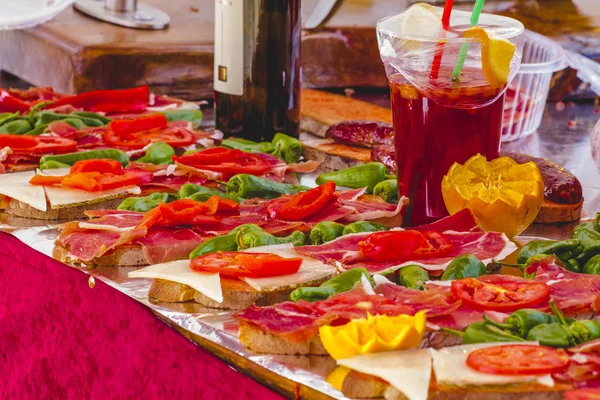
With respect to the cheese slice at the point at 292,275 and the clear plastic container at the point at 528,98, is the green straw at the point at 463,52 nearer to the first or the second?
the cheese slice at the point at 292,275

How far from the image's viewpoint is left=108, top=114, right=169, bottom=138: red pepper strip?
8.30 feet

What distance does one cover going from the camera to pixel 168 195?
2.01 metres

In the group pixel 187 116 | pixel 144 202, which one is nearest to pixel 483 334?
pixel 144 202

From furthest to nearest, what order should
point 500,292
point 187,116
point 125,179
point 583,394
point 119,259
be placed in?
point 187,116 → point 125,179 → point 119,259 → point 500,292 → point 583,394

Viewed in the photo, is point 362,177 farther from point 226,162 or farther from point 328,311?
point 328,311

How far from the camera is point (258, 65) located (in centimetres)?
252

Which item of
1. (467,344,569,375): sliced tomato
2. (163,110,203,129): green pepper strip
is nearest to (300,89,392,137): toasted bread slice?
(163,110,203,129): green pepper strip

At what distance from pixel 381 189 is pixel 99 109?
1.11m

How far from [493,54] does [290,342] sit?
0.75 metres

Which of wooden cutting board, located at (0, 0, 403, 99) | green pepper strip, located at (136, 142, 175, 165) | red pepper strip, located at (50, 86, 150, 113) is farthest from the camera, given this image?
wooden cutting board, located at (0, 0, 403, 99)

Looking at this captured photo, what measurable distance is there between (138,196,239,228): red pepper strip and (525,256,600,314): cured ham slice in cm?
61

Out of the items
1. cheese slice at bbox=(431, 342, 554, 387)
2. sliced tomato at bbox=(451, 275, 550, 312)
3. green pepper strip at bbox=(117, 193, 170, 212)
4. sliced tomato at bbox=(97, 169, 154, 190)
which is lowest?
sliced tomato at bbox=(97, 169, 154, 190)

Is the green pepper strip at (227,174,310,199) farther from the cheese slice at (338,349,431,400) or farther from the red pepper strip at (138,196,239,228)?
the cheese slice at (338,349,431,400)

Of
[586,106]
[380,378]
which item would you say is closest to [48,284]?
[380,378]
